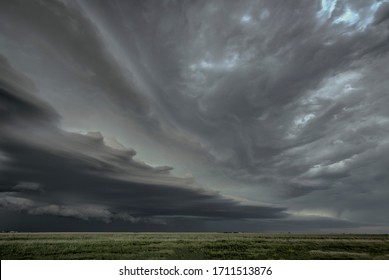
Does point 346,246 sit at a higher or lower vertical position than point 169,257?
higher

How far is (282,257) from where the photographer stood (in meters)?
53.1

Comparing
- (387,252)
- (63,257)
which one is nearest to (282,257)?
(387,252)

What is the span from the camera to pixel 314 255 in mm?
55344
